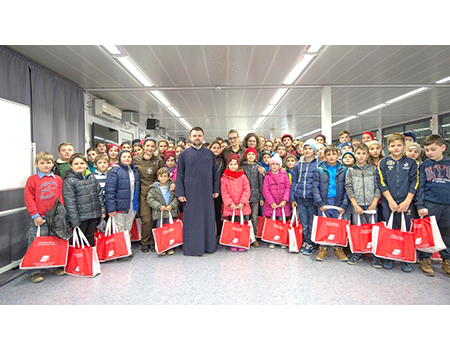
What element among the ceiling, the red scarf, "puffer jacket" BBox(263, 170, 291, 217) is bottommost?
"puffer jacket" BBox(263, 170, 291, 217)

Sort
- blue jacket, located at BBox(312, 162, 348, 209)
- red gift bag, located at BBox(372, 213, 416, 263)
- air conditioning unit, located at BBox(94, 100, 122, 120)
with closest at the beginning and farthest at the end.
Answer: red gift bag, located at BBox(372, 213, 416, 263), blue jacket, located at BBox(312, 162, 348, 209), air conditioning unit, located at BBox(94, 100, 122, 120)

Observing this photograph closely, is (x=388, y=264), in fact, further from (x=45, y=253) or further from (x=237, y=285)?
(x=45, y=253)

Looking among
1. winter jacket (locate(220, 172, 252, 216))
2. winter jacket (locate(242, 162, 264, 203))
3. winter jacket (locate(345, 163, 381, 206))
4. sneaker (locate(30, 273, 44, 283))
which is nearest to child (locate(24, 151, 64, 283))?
sneaker (locate(30, 273, 44, 283))

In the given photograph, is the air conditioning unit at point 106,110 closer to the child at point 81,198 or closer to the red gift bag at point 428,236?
the child at point 81,198

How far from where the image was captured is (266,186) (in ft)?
11.0

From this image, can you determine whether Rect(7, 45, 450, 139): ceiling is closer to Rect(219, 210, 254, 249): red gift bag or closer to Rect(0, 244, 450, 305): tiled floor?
Rect(219, 210, 254, 249): red gift bag

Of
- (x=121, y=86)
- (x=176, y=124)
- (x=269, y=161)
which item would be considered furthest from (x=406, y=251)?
(x=176, y=124)

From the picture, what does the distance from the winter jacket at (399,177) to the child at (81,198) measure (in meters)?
3.39

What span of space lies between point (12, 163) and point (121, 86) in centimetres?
305

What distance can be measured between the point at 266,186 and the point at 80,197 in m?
2.37

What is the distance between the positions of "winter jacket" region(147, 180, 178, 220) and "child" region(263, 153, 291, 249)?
1.30 meters

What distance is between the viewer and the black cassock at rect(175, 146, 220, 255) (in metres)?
3.12

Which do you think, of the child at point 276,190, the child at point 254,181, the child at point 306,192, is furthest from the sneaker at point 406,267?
the child at point 254,181

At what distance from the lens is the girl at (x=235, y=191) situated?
323 centimetres
